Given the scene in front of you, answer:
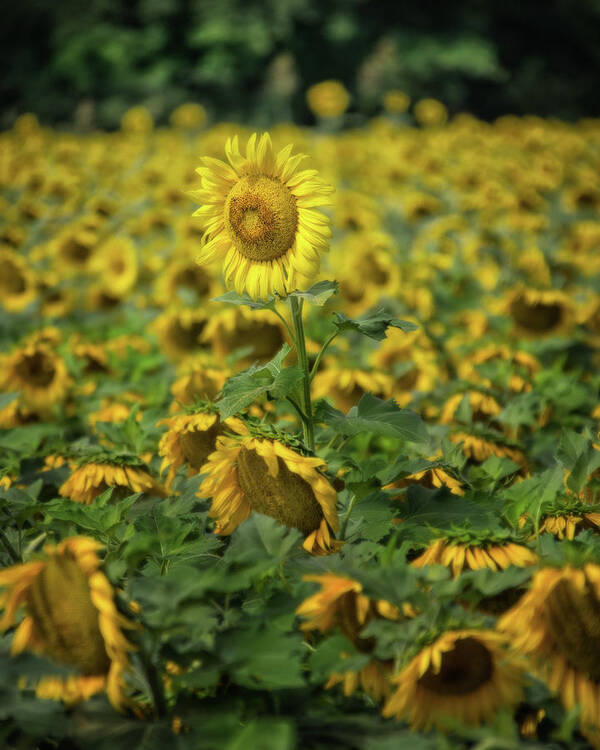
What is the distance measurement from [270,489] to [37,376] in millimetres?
1223

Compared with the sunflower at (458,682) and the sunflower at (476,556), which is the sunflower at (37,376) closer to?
the sunflower at (476,556)

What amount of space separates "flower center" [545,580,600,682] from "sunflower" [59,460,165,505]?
733mm

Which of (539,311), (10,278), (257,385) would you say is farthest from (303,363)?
(10,278)

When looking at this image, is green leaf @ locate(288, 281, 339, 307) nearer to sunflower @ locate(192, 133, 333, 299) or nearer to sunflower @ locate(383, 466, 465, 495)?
sunflower @ locate(192, 133, 333, 299)

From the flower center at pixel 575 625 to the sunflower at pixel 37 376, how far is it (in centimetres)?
156

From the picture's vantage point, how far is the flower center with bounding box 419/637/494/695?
0.83 meters

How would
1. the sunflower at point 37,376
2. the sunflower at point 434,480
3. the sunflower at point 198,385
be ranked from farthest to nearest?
the sunflower at point 37,376 < the sunflower at point 198,385 < the sunflower at point 434,480

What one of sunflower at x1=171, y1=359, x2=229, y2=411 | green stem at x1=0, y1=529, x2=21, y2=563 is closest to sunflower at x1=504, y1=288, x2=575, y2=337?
sunflower at x1=171, y1=359, x2=229, y2=411

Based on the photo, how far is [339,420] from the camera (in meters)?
1.13

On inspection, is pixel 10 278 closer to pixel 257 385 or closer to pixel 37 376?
pixel 37 376

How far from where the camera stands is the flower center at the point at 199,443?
133 cm

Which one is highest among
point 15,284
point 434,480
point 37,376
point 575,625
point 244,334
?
point 575,625

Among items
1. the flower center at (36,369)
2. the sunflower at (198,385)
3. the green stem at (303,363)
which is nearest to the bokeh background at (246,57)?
the flower center at (36,369)

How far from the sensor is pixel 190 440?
1335mm
